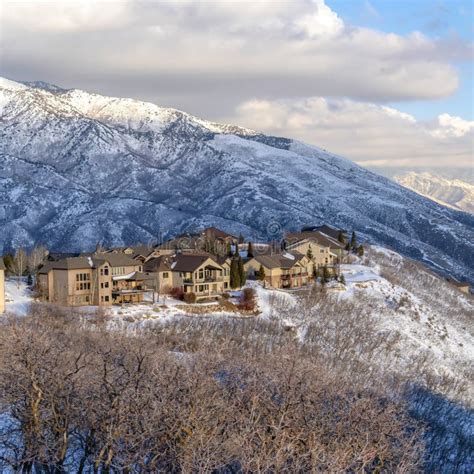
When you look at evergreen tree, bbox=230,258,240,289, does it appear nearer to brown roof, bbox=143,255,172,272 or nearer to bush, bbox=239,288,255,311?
bush, bbox=239,288,255,311

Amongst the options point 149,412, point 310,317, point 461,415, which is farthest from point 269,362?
point 310,317

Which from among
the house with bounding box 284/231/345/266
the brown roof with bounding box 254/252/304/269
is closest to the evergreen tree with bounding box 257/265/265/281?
the brown roof with bounding box 254/252/304/269

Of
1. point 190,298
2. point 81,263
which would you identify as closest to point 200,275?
point 190,298

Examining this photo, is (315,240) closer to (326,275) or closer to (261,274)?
(326,275)

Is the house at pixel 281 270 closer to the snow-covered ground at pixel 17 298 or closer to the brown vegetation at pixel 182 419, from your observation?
the snow-covered ground at pixel 17 298

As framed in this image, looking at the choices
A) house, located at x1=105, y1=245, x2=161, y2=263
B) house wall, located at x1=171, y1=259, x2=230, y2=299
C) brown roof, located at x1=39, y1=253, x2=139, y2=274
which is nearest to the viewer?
brown roof, located at x1=39, y1=253, x2=139, y2=274

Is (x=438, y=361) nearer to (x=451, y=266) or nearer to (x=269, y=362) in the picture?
(x=269, y=362)

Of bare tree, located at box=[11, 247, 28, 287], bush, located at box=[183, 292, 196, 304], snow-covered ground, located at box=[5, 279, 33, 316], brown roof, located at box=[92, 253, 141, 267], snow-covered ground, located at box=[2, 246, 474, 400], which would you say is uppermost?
brown roof, located at box=[92, 253, 141, 267]
